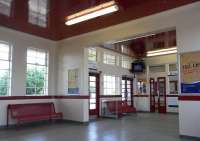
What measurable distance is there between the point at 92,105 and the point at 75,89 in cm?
182

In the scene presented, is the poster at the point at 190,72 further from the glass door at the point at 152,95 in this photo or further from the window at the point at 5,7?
the glass door at the point at 152,95

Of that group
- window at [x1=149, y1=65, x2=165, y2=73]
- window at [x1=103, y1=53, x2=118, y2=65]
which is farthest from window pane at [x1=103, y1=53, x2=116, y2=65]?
window at [x1=149, y1=65, x2=165, y2=73]

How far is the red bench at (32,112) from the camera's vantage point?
754 centimetres

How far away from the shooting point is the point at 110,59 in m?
11.9

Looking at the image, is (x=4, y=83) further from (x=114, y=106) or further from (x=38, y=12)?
(x=114, y=106)

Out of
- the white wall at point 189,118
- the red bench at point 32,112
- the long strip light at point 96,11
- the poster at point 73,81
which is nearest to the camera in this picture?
the long strip light at point 96,11

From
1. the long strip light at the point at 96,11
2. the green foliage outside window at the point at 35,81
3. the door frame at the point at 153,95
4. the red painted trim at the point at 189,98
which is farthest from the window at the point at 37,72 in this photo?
the door frame at the point at 153,95

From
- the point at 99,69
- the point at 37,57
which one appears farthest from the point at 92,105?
the point at 37,57

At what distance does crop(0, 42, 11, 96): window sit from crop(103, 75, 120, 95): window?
4890mm

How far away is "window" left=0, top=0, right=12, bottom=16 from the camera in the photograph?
6.36 metres

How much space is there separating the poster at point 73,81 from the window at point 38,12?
2262 mm

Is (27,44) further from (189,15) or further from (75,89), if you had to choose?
(189,15)

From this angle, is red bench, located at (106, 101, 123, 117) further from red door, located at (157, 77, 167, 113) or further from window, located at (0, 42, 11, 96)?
window, located at (0, 42, 11, 96)

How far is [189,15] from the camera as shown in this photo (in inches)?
238
